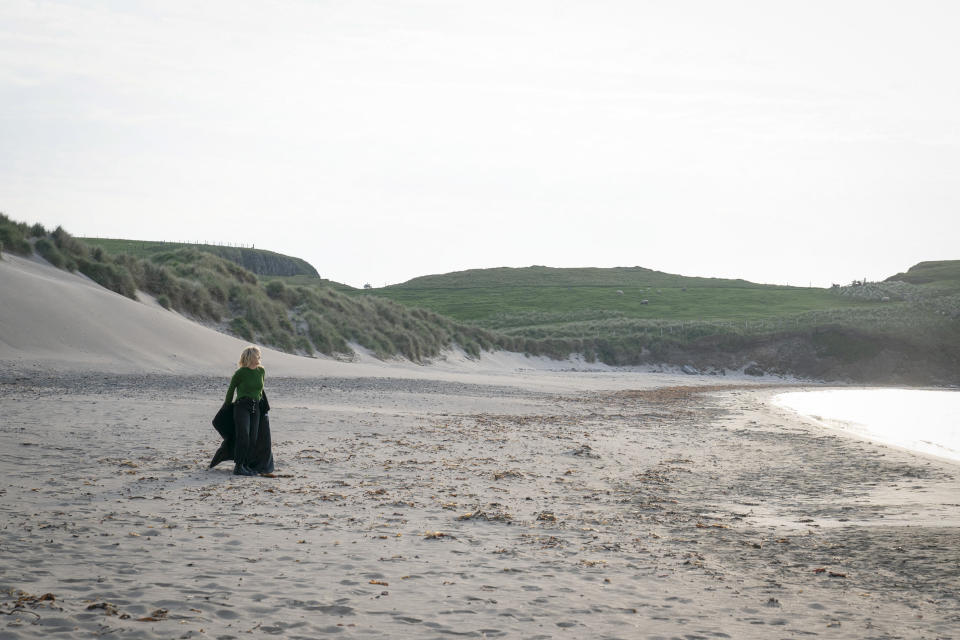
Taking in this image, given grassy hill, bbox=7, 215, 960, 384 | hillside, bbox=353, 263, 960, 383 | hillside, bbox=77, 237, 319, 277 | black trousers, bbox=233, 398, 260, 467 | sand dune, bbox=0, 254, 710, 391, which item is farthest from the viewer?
hillside, bbox=77, 237, 319, 277

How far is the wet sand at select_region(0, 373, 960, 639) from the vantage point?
511cm

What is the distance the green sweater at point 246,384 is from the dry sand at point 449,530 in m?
0.93

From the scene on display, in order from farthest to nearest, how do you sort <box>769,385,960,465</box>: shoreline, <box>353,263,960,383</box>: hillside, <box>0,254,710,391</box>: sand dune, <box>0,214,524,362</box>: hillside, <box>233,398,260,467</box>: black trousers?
1. <box>353,263,960,383</box>: hillside
2. <box>0,214,524,362</box>: hillside
3. <box>0,254,710,391</box>: sand dune
4. <box>769,385,960,465</box>: shoreline
5. <box>233,398,260,467</box>: black trousers

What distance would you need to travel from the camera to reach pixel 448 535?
724cm

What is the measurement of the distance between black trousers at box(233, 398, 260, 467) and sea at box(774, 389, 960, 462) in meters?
11.7

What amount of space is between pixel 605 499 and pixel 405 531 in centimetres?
291

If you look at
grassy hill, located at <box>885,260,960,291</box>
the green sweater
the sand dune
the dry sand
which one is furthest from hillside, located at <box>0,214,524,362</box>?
grassy hill, located at <box>885,260,960,291</box>

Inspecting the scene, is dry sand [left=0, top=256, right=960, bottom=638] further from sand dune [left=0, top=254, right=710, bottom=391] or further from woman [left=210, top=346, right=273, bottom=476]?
sand dune [left=0, top=254, right=710, bottom=391]

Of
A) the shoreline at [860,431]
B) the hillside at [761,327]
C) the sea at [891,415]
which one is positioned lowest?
the sea at [891,415]

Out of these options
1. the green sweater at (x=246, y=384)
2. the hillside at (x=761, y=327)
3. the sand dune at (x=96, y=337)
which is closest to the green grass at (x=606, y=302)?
the hillside at (x=761, y=327)

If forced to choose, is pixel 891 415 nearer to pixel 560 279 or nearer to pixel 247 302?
pixel 247 302

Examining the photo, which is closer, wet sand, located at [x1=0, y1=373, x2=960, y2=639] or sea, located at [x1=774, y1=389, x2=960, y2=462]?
wet sand, located at [x1=0, y1=373, x2=960, y2=639]

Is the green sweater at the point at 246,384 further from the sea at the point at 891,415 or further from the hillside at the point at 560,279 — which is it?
the hillside at the point at 560,279

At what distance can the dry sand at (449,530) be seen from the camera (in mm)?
5133
